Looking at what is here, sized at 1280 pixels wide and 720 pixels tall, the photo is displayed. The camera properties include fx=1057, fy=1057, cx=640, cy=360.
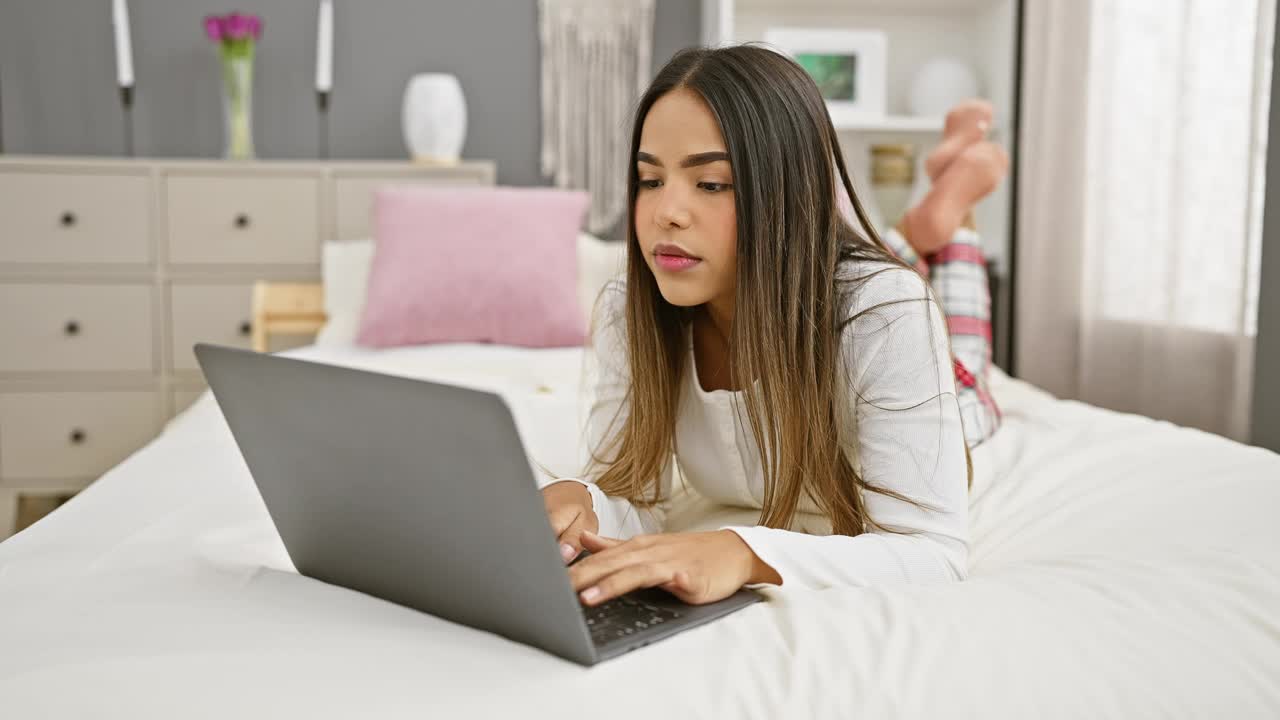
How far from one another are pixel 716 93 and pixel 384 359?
4.70 feet

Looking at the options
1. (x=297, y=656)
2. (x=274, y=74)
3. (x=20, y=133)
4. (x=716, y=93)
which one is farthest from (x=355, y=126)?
(x=297, y=656)

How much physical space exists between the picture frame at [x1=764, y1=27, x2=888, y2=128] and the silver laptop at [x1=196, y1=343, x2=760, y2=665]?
247 cm

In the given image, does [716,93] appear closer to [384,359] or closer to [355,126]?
[384,359]

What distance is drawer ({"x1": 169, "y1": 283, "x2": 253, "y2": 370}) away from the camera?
2891 millimetres

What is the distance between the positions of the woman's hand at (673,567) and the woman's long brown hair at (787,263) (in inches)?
6.5

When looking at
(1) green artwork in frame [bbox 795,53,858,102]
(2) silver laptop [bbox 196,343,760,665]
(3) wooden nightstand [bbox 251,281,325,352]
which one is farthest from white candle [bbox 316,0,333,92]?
(2) silver laptop [bbox 196,343,760,665]

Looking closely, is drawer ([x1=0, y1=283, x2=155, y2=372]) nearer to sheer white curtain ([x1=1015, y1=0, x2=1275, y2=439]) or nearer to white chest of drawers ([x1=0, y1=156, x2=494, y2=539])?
white chest of drawers ([x1=0, y1=156, x2=494, y2=539])

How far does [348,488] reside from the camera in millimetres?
720

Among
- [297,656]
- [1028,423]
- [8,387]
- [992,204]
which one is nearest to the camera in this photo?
[297,656]

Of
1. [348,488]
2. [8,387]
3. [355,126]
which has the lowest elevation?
[8,387]

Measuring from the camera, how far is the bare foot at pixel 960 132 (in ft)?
6.17

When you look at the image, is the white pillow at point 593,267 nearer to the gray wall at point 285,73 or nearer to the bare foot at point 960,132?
the gray wall at point 285,73

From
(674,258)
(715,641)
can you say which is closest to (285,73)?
(674,258)

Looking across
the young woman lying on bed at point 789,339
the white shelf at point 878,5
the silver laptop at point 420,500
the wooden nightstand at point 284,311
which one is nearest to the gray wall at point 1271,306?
the young woman lying on bed at point 789,339
